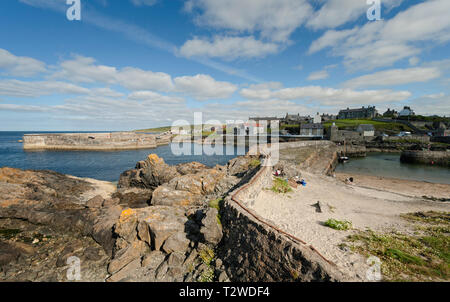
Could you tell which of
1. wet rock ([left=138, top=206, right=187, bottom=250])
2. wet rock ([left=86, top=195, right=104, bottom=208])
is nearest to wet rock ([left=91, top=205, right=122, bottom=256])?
wet rock ([left=138, top=206, right=187, bottom=250])

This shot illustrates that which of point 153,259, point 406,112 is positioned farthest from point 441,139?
point 153,259

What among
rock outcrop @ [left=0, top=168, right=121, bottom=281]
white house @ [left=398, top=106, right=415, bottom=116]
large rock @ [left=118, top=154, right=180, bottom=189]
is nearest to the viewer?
rock outcrop @ [left=0, top=168, right=121, bottom=281]

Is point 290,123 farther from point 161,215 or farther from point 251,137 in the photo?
point 161,215

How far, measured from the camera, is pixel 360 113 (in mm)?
105188

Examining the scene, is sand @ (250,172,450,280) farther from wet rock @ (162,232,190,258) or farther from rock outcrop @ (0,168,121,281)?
rock outcrop @ (0,168,121,281)

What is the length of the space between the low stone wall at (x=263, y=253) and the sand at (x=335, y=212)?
36.6 inches

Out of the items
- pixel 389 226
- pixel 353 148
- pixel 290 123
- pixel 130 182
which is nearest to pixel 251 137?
pixel 290 123

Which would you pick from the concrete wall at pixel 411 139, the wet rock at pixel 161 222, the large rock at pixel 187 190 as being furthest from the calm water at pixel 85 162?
the concrete wall at pixel 411 139

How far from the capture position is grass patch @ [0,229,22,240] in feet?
34.4

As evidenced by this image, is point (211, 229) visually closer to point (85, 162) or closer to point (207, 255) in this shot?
point (207, 255)

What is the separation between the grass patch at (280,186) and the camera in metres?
14.6

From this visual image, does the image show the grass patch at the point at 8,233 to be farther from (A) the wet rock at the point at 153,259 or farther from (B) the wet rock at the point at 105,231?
(A) the wet rock at the point at 153,259

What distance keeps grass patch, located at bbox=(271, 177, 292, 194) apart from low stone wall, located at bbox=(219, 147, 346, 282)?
6.47 metres
